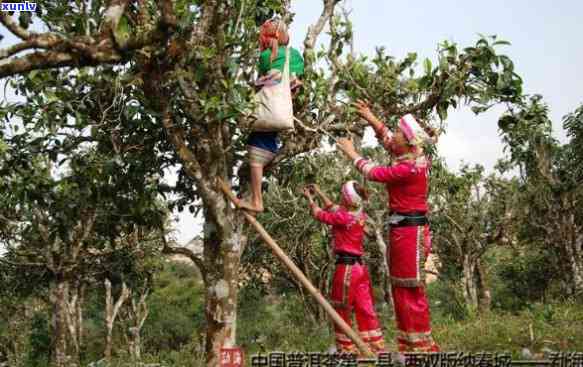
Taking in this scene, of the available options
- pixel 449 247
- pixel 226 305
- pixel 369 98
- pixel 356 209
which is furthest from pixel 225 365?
pixel 449 247

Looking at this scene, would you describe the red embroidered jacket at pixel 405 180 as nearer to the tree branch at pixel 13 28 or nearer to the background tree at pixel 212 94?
the background tree at pixel 212 94

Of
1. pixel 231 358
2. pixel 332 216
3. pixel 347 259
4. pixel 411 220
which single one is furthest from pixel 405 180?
pixel 231 358

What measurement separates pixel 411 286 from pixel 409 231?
584mm

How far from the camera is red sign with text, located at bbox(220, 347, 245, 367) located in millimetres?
5539

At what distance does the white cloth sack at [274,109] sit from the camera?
5.79 m

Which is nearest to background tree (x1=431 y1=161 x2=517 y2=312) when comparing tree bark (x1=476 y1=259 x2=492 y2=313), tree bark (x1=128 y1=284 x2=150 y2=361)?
tree bark (x1=476 y1=259 x2=492 y2=313)

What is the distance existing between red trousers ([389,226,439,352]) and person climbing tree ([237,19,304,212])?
1631 millimetres

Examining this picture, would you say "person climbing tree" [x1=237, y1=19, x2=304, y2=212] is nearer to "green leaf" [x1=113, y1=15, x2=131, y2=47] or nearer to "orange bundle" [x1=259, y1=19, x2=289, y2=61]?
"orange bundle" [x1=259, y1=19, x2=289, y2=61]

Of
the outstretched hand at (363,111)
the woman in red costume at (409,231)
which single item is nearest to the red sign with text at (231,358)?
the woman in red costume at (409,231)

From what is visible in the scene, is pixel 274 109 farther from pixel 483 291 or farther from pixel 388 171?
pixel 483 291

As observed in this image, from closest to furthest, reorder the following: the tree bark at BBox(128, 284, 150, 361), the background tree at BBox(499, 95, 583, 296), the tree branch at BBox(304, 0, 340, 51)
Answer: the tree branch at BBox(304, 0, 340, 51), the background tree at BBox(499, 95, 583, 296), the tree bark at BBox(128, 284, 150, 361)

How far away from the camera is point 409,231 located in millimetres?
5703

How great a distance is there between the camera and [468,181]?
2292 centimetres

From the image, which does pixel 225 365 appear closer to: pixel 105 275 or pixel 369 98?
pixel 369 98
